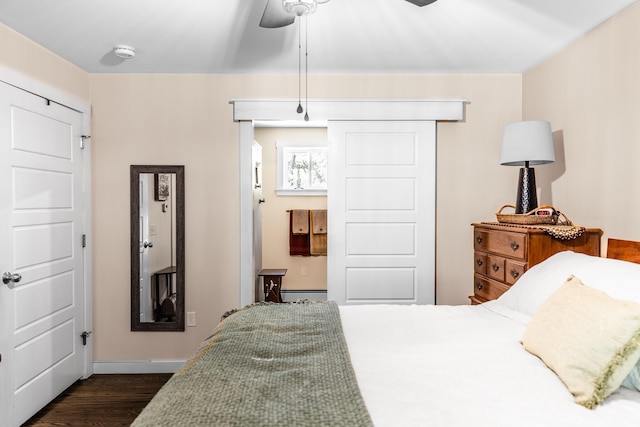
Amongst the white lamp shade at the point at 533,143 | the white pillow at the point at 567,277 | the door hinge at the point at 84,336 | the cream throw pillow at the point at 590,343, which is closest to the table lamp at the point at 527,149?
the white lamp shade at the point at 533,143

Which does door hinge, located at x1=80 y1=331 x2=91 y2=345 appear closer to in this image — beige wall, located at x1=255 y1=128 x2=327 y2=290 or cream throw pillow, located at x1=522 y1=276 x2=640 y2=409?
beige wall, located at x1=255 y1=128 x2=327 y2=290

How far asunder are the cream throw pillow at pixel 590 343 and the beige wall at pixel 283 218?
4.44m

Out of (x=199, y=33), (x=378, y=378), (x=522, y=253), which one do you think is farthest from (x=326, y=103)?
(x=378, y=378)

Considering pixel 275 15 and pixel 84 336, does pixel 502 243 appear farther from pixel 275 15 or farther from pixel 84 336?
pixel 84 336

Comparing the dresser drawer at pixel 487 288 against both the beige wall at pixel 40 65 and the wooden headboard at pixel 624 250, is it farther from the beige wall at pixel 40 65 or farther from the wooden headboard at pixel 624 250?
the beige wall at pixel 40 65

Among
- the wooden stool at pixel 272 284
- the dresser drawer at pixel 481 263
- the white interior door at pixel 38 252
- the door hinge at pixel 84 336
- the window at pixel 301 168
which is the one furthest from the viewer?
the window at pixel 301 168

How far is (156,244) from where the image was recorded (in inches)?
149

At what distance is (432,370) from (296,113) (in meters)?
2.68

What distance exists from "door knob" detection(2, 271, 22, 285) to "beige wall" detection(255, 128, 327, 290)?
11.0 ft

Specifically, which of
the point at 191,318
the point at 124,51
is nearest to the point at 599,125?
the point at 124,51

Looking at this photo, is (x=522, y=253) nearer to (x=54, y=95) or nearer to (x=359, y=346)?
(x=359, y=346)

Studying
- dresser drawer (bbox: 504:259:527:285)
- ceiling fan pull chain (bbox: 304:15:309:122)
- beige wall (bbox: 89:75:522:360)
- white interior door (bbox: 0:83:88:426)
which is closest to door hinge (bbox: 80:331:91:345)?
white interior door (bbox: 0:83:88:426)

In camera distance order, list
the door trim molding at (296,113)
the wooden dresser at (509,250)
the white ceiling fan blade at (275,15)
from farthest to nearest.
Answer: the door trim molding at (296,113) → the wooden dresser at (509,250) → the white ceiling fan blade at (275,15)

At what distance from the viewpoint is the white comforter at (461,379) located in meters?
1.17
